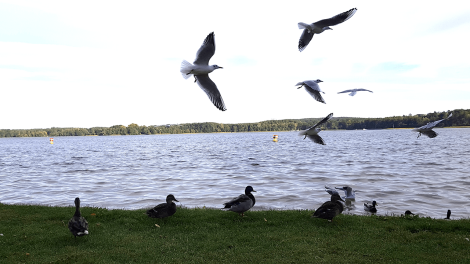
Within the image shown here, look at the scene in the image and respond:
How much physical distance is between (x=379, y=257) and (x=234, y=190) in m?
13.4

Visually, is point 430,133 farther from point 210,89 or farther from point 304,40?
point 210,89

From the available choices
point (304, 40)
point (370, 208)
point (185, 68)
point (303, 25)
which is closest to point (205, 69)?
point (185, 68)

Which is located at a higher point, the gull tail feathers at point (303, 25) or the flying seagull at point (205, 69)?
the gull tail feathers at point (303, 25)

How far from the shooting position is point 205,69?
5777 millimetres

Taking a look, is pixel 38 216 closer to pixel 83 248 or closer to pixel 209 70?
pixel 83 248

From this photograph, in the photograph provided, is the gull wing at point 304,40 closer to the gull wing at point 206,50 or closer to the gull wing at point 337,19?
the gull wing at point 337,19

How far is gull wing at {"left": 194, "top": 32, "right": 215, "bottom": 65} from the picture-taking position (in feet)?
19.3

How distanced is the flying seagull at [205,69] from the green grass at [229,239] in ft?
15.8

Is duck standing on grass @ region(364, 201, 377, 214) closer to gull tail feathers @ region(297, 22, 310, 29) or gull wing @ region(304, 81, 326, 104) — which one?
gull wing @ region(304, 81, 326, 104)

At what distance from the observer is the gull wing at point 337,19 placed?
6241mm

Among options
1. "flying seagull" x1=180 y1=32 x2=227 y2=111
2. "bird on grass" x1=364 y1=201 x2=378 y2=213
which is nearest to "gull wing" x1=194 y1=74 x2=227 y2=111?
"flying seagull" x1=180 y1=32 x2=227 y2=111

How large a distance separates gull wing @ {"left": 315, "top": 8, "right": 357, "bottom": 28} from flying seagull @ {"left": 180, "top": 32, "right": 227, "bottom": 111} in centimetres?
208

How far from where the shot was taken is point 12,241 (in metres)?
9.87

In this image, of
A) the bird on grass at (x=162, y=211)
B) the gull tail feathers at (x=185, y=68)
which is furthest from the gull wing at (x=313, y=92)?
the bird on grass at (x=162, y=211)
